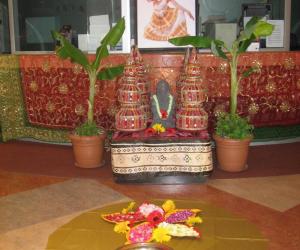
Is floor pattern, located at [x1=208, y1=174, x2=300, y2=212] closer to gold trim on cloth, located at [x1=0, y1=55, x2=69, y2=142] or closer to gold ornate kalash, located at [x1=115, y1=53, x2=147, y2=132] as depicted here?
gold ornate kalash, located at [x1=115, y1=53, x2=147, y2=132]

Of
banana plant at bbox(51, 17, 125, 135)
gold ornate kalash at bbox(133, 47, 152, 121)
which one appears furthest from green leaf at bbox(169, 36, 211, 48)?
banana plant at bbox(51, 17, 125, 135)

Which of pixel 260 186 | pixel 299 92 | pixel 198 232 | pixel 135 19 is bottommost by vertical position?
pixel 260 186

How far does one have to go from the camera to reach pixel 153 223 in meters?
1.88

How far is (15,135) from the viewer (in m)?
4.75

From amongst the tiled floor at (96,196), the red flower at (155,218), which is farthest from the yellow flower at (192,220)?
the tiled floor at (96,196)

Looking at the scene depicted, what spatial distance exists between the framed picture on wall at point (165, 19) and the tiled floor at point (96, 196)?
61.2 inches

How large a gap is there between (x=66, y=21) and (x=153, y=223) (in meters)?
3.49

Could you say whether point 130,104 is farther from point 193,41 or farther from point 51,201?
point 51,201

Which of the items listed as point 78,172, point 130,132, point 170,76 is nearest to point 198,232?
point 130,132

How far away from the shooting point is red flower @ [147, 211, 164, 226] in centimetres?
189

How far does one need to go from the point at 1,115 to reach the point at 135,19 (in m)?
1.81

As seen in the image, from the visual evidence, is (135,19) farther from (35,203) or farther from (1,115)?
(35,203)

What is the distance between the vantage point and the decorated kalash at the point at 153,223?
1.75m

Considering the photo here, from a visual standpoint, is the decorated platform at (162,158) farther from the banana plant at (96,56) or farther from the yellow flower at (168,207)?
the yellow flower at (168,207)
